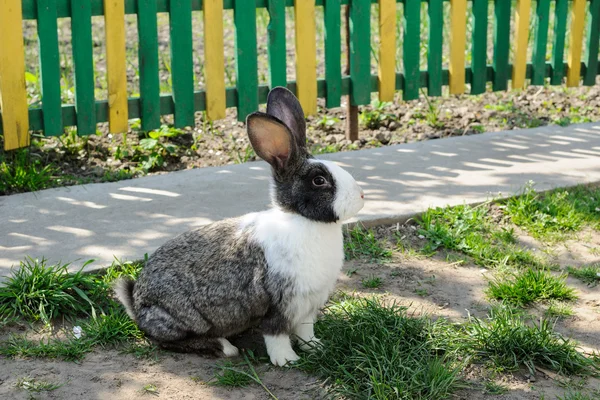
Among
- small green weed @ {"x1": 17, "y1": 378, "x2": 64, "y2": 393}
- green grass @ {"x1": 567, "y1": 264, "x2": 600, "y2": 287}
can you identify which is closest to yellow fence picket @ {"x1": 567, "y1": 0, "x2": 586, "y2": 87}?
green grass @ {"x1": 567, "y1": 264, "x2": 600, "y2": 287}

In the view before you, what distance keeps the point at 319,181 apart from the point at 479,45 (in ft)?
14.8

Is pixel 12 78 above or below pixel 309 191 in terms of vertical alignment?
above

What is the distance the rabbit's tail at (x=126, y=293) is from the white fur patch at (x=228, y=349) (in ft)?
1.46

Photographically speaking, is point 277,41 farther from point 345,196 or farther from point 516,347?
point 516,347

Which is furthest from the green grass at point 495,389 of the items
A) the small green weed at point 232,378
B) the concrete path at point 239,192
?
the concrete path at point 239,192

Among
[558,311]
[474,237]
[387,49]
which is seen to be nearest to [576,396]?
[558,311]

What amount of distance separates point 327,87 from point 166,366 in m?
3.75

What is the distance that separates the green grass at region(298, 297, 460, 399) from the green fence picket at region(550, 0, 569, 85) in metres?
4.86

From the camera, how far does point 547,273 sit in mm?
4520

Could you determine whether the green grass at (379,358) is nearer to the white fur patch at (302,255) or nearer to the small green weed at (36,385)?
the white fur patch at (302,255)

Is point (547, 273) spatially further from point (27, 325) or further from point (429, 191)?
point (27, 325)

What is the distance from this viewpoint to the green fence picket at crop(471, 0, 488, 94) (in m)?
7.50

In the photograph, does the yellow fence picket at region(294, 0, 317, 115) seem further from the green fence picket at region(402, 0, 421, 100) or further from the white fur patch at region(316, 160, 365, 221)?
the white fur patch at region(316, 160, 365, 221)

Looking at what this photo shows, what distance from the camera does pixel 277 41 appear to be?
22.0 ft
